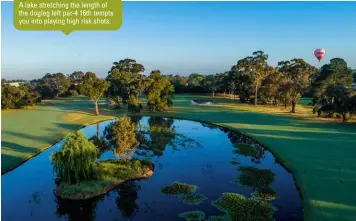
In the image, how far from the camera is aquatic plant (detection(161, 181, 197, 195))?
29.0 m

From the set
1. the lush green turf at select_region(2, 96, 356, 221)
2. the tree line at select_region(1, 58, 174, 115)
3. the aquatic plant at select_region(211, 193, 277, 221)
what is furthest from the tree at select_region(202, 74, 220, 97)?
the aquatic plant at select_region(211, 193, 277, 221)

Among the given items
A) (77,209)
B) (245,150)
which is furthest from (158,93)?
(77,209)

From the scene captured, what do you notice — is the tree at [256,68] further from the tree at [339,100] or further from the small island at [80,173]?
the small island at [80,173]

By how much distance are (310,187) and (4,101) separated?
75.6 metres

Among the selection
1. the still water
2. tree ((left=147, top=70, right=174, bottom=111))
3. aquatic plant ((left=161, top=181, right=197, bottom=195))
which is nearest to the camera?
the still water

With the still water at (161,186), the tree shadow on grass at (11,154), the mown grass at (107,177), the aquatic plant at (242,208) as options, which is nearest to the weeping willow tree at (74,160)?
the mown grass at (107,177)

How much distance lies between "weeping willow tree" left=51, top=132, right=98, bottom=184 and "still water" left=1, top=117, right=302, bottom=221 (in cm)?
228

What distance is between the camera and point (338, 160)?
3559cm

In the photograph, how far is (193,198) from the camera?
27.8 m

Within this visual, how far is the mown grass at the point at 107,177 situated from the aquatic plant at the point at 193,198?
21.0 feet

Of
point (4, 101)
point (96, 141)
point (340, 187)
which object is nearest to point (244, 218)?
point (340, 187)

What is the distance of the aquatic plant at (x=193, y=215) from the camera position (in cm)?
2442

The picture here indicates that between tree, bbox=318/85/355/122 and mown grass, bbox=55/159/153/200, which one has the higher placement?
tree, bbox=318/85/355/122

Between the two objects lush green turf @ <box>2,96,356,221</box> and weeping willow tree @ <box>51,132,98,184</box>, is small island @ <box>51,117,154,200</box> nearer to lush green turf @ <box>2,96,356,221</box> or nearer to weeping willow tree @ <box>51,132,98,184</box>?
weeping willow tree @ <box>51,132,98,184</box>
